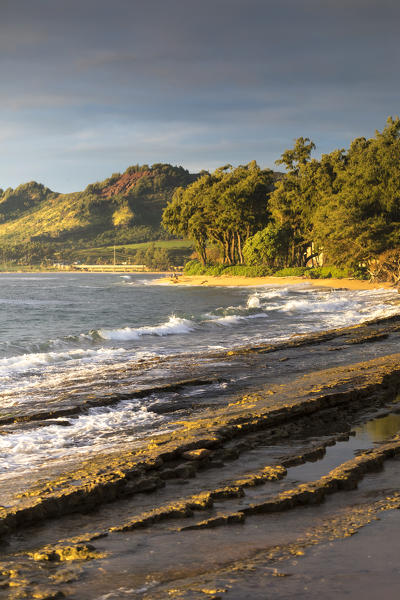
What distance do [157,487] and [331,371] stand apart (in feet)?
27.7

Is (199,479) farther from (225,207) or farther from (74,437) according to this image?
(225,207)

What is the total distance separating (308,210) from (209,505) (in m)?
83.9

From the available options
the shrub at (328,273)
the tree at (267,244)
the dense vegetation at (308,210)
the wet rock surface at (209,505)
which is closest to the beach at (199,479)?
the wet rock surface at (209,505)

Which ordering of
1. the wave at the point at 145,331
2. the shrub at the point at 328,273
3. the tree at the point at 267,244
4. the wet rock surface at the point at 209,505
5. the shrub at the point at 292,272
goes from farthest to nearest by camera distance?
the tree at the point at 267,244 → the shrub at the point at 292,272 → the shrub at the point at 328,273 → the wave at the point at 145,331 → the wet rock surface at the point at 209,505

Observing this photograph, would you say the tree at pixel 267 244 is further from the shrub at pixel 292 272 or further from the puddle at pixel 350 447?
the puddle at pixel 350 447

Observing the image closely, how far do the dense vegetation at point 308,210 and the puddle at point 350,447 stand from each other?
2052 inches

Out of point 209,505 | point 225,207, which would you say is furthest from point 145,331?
point 225,207

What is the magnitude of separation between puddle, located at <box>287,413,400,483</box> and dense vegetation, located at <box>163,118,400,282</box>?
52.1 meters

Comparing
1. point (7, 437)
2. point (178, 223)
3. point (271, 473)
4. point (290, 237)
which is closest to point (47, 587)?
point (271, 473)

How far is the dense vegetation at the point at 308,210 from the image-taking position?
6047 cm

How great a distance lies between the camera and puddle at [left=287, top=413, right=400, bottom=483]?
22.8ft

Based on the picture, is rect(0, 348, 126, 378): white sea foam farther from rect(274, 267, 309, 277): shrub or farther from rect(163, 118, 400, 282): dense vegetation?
rect(274, 267, 309, 277): shrub

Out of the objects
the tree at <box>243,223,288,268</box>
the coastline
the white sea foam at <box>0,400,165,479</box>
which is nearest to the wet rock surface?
the white sea foam at <box>0,400,165,479</box>

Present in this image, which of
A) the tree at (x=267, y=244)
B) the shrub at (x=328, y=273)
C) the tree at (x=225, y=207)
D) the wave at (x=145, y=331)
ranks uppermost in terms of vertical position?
the tree at (x=225, y=207)
